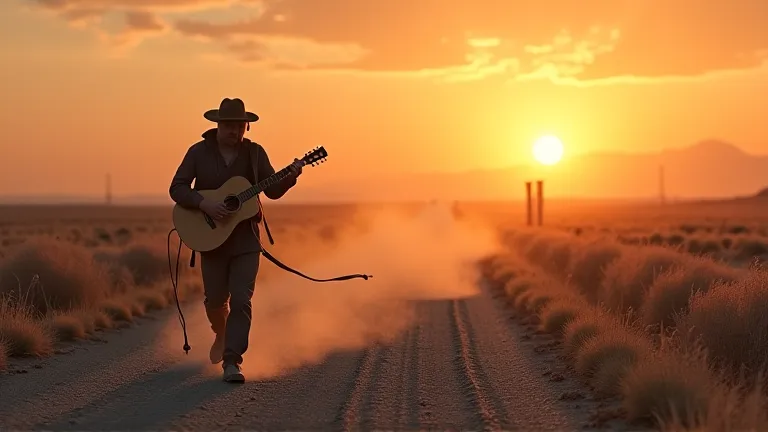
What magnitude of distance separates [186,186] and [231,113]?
92cm

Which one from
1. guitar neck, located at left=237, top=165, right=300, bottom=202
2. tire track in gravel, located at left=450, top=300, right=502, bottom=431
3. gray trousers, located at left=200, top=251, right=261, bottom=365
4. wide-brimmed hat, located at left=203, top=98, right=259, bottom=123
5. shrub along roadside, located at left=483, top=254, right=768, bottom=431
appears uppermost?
wide-brimmed hat, located at left=203, top=98, right=259, bottom=123

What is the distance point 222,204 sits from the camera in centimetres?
1030

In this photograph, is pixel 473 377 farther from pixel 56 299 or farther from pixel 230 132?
pixel 56 299

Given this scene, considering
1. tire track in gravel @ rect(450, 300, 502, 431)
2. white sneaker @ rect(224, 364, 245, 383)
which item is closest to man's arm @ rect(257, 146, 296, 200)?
white sneaker @ rect(224, 364, 245, 383)

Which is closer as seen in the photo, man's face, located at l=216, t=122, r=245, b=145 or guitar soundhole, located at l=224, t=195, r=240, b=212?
guitar soundhole, located at l=224, t=195, r=240, b=212

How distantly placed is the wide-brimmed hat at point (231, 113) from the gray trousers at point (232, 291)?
1436 millimetres

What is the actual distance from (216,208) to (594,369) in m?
4.37

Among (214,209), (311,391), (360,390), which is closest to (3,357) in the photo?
(214,209)

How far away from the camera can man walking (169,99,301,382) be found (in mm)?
10438

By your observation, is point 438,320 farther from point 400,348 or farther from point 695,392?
point 695,392

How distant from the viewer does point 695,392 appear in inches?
299

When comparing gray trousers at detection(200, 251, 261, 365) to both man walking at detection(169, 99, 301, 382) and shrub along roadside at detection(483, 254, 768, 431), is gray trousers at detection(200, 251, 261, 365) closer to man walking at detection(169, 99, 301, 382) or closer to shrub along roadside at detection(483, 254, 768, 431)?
man walking at detection(169, 99, 301, 382)

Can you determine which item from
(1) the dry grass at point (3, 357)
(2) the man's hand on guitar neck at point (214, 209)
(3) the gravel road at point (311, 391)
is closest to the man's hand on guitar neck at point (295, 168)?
(2) the man's hand on guitar neck at point (214, 209)

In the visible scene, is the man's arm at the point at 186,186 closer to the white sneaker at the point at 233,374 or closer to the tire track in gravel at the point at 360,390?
the white sneaker at the point at 233,374
